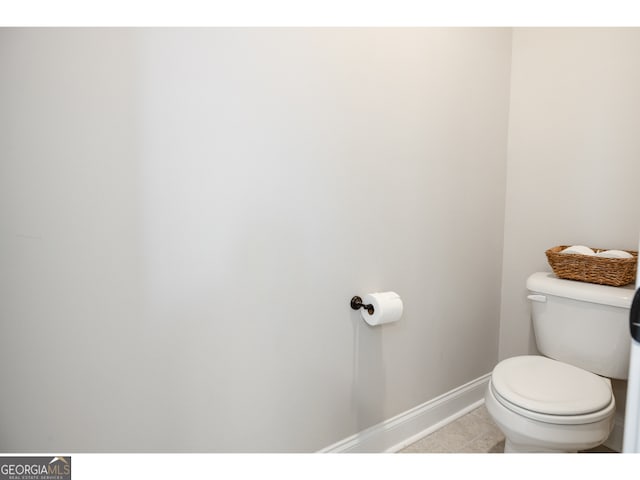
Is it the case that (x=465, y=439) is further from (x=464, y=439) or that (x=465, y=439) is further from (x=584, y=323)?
(x=584, y=323)

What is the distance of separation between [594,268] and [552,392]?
54 cm

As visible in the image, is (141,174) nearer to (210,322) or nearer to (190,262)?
(190,262)

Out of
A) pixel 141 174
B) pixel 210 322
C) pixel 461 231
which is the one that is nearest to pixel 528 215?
pixel 461 231

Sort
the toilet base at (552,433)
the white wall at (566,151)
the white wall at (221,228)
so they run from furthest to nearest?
the white wall at (566,151) < the toilet base at (552,433) < the white wall at (221,228)

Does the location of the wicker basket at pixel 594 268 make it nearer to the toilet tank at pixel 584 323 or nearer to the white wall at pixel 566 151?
the toilet tank at pixel 584 323

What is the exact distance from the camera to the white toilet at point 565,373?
1.28m

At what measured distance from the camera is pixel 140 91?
1072 millimetres

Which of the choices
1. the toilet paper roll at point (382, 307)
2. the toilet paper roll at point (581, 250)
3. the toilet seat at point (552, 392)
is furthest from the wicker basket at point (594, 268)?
the toilet paper roll at point (382, 307)

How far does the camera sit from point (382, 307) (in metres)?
1.49

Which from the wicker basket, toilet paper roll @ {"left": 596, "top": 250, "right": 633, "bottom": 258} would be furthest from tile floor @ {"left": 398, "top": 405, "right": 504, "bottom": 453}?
toilet paper roll @ {"left": 596, "top": 250, "right": 633, "bottom": 258}

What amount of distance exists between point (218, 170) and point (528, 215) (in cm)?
158

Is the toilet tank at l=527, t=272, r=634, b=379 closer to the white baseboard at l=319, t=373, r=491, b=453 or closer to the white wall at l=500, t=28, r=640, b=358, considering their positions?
the white wall at l=500, t=28, r=640, b=358

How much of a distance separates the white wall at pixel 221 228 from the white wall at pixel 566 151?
0.36m
